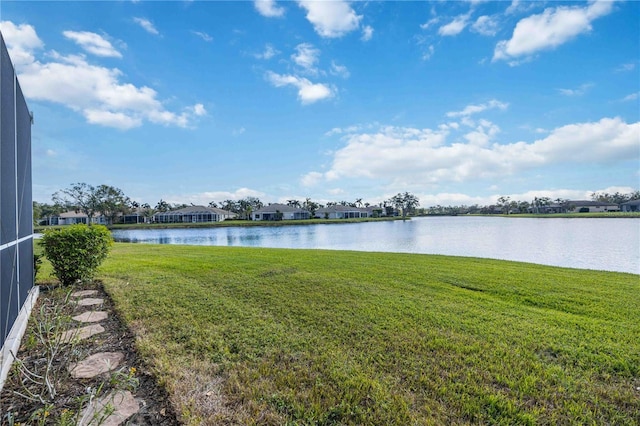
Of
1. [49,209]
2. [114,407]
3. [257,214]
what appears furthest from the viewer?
[257,214]

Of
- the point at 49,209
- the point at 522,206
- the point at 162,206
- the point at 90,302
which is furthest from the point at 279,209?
→ the point at 522,206

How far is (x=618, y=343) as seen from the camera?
9.66 feet

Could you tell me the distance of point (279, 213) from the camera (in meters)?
52.8

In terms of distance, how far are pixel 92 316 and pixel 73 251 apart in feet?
6.43

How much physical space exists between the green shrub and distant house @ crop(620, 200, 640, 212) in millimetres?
Answer: 88184

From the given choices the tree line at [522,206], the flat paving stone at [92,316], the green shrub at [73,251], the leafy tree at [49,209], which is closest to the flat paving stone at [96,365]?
the flat paving stone at [92,316]

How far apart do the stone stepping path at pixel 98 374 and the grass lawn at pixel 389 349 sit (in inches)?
9.2

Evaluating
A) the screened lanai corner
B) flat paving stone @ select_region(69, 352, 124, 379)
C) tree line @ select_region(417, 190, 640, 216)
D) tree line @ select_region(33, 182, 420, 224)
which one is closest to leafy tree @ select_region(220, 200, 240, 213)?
tree line @ select_region(33, 182, 420, 224)

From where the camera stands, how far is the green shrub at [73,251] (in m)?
4.97

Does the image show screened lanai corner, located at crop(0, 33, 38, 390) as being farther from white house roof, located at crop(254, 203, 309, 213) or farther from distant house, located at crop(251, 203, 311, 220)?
white house roof, located at crop(254, 203, 309, 213)

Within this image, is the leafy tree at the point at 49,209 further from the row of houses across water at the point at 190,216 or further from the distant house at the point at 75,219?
the distant house at the point at 75,219

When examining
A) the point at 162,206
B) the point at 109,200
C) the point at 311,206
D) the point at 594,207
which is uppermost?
the point at 109,200

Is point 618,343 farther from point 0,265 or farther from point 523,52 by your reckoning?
point 523,52

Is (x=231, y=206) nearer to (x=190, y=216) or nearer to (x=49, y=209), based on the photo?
(x=190, y=216)
